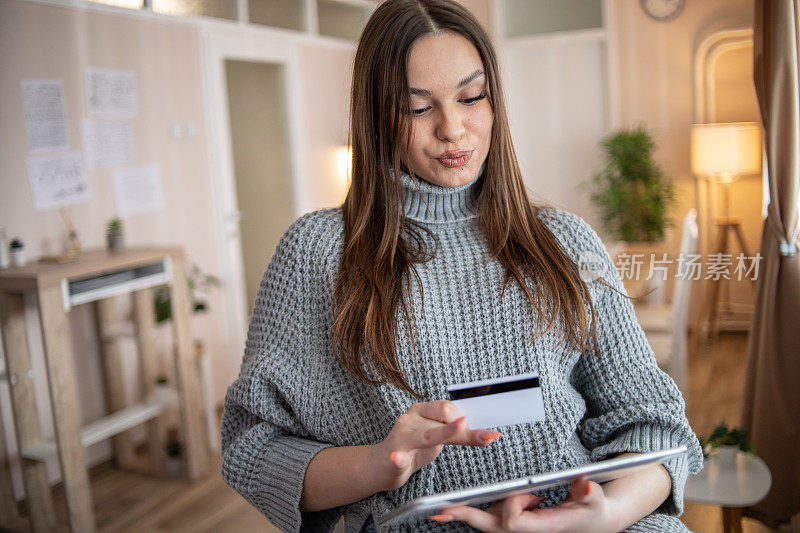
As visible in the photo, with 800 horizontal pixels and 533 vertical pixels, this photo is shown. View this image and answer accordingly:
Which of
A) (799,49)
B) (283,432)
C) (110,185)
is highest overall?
(799,49)

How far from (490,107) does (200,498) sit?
2.46 meters

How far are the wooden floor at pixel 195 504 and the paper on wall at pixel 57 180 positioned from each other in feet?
3.97

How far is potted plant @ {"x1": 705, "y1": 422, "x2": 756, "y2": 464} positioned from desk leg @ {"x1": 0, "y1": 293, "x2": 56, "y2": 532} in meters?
2.36

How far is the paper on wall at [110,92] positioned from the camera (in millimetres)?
3199

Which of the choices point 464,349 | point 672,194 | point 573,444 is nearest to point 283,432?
point 464,349

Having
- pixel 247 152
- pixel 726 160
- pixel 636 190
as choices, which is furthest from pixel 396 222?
pixel 636 190

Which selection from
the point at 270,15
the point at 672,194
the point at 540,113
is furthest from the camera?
the point at 540,113

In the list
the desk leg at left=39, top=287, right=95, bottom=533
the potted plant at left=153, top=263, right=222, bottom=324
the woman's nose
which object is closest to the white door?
the potted plant at left=153, top=263, right=222, bottom=324

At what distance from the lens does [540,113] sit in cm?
555

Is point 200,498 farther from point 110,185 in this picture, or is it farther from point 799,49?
point 799,49

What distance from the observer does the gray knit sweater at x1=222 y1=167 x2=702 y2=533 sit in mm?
928

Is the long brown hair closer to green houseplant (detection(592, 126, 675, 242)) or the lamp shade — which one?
the lamp shade

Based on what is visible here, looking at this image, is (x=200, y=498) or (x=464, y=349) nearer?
(x=464, y=349)

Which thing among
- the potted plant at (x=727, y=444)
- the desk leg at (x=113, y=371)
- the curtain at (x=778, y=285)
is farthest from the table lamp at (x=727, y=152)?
the desk leg at (x=113, y=371)
